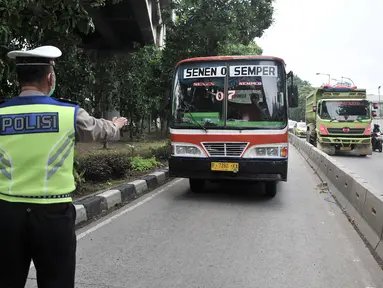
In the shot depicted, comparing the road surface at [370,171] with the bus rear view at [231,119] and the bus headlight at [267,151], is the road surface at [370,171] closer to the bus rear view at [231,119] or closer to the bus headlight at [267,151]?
the bus headlight at [267,151]

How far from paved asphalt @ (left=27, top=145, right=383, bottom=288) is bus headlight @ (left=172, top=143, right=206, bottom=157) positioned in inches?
34.1

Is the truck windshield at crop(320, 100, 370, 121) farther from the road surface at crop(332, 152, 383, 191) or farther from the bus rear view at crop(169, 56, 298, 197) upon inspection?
the bus rear view at crop(169, 56, 298, 197)

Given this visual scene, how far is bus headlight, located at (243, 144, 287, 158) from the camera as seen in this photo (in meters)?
6.70

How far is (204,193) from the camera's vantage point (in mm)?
7859

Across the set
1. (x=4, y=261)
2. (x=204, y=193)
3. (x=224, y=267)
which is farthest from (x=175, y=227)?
(x=4, y=261)

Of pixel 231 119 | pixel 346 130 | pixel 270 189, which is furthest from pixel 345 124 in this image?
pixel 231 119

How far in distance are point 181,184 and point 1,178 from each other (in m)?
7.10

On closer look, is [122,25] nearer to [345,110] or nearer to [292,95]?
[345,110]

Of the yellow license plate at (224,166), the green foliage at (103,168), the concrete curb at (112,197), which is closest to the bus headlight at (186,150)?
the yellow license plate at (224,166)

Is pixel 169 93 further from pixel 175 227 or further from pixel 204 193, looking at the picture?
pixel 175 227

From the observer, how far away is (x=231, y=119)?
278 inches

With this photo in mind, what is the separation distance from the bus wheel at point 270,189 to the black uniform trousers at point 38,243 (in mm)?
5662

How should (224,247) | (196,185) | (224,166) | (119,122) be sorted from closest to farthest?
(119,122) → (224,247) → (224,166) → (196,185)

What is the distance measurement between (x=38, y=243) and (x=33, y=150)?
18.4 inches
